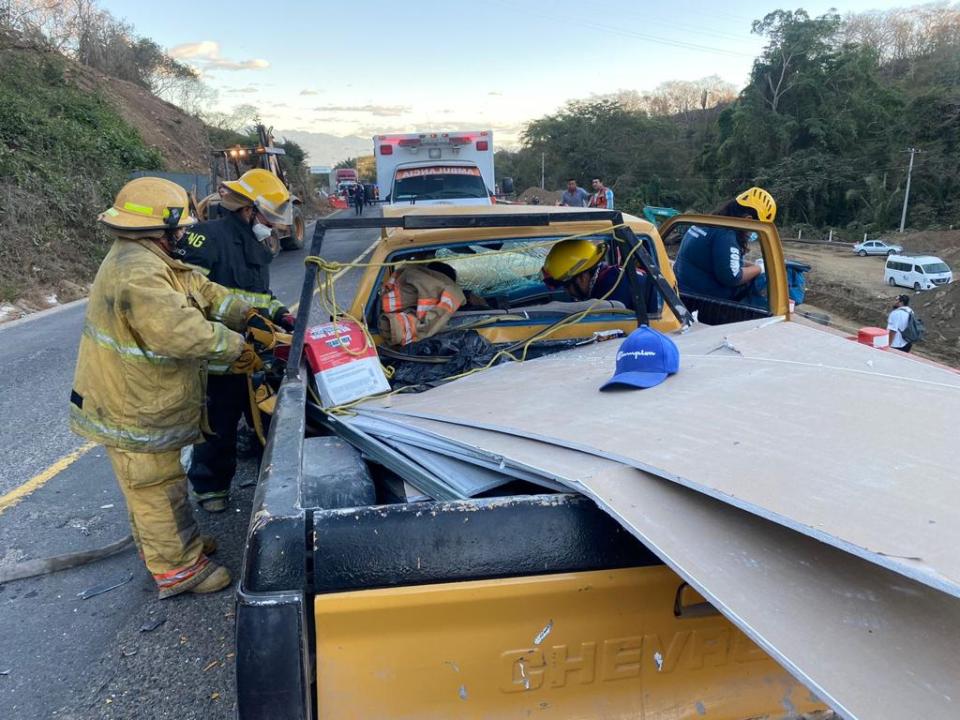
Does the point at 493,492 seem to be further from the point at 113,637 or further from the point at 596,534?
the point at 113,637

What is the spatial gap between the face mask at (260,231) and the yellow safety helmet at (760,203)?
8.56 feet

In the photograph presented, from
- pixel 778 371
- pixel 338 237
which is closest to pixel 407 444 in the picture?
pixel 778 371

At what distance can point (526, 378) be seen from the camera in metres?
2.50

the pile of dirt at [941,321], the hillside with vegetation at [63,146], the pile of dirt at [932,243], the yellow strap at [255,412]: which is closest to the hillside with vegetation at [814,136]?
the pile of dirt at [932,243]

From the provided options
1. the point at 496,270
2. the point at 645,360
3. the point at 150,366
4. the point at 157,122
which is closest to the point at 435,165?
the point at 496,270

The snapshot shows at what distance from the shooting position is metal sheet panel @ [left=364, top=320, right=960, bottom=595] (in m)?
1.16

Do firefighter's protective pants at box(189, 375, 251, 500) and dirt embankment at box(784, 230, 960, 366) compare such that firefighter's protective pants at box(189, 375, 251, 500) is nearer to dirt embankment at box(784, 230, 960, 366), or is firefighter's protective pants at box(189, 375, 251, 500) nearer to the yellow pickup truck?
the yellow pickup truck

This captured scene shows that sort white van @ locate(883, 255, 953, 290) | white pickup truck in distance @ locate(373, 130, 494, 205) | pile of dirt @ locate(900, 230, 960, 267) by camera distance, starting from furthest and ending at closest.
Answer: pile of dirt @ locate(900, 230, 960, 267), white van @ locate(883, 255, 953, 290), white pickup truck in distance @ locate(373, 130, 494, 205)

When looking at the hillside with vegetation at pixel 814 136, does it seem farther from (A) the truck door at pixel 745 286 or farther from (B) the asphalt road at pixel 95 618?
(B) the asphalt road at pixel 95 618

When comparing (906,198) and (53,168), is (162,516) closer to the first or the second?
(53,168)

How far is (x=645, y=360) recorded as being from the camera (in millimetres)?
2145

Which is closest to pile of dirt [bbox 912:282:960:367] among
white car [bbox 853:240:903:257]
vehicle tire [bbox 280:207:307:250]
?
white car [bbox 853:240:903:257]

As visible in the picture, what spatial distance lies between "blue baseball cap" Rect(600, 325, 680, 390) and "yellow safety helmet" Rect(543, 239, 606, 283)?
131cm

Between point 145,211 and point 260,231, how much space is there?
1.00 metres
